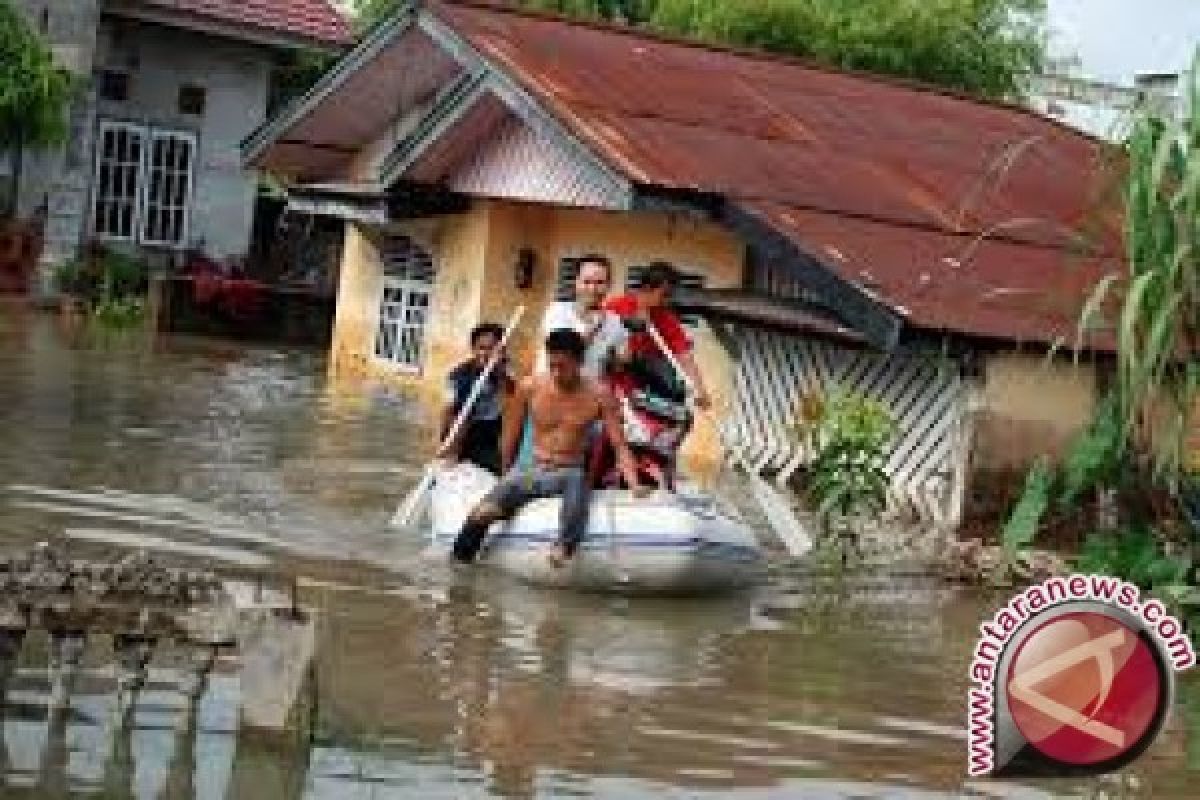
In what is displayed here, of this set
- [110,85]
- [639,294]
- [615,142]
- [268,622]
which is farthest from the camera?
[110,85]

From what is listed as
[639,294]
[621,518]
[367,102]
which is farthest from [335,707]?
[367,102]

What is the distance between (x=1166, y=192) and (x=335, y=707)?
428 cm

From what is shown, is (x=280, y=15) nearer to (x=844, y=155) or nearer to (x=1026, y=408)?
(x=844, y=155)

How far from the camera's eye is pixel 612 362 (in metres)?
14.1

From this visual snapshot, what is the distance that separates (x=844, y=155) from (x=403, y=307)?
8.16 m

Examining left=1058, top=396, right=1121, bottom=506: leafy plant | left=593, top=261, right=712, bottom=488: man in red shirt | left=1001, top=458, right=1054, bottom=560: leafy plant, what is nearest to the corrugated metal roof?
left=593, top=261, right=712, bottom=488: man in red shirt

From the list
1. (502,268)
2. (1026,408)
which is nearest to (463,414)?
(1026,408)

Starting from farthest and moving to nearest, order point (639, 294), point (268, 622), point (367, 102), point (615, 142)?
point (367, 102) < point (615, 142) < point (639, 294) < point (268, 622)

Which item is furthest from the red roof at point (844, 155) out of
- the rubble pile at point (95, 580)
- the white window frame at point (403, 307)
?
the rubble pile at point (95, 580)

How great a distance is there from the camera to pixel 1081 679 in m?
5.38

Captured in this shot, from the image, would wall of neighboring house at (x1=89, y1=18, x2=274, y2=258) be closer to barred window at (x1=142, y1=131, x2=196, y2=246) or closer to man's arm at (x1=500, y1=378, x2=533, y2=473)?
barred window at (x1=142, y1=131, x2=196, y2=246)

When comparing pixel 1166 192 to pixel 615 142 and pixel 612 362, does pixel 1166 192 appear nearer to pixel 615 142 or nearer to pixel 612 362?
pixel 612 362

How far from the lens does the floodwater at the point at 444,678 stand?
8.53m

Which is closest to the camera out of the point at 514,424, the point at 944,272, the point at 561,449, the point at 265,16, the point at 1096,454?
the point at 1096,454
